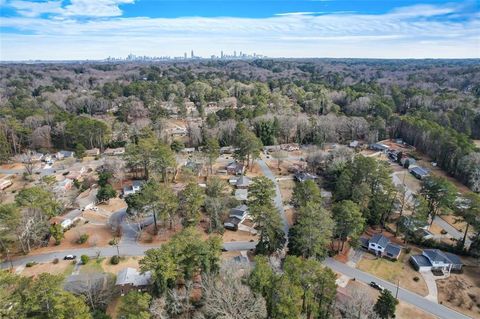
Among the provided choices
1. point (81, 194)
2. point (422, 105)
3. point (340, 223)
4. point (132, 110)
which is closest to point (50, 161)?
point (81, 194)

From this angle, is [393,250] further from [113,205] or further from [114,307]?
[113,205]

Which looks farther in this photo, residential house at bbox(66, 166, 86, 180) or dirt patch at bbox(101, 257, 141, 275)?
residential house at bbox(66, 166, 86, 180)

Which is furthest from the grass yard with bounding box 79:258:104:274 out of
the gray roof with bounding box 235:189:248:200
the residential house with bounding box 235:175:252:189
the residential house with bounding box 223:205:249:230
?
the residential house with bounding box 235:175:252:189

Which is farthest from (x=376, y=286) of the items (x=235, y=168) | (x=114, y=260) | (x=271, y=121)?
(x=271, y=121)

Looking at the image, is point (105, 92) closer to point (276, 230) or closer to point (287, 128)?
point (287, 128)

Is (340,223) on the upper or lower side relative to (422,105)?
lower

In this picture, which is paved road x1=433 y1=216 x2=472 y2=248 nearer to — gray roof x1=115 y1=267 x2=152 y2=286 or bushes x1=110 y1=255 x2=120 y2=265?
gray roof x1=115 y1=267 x2=152 y2=286
